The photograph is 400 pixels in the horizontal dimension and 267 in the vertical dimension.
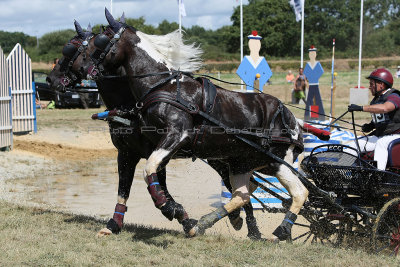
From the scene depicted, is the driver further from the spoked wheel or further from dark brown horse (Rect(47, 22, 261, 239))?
dark brown horse (Rect(47, 22, 261, 239))

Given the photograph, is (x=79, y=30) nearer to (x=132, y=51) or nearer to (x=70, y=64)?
(x=70, y=64)

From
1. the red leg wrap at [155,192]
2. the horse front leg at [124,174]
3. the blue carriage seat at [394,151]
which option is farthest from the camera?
the horse front leg at [124,174]

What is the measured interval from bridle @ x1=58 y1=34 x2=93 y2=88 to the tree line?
53.3 metres

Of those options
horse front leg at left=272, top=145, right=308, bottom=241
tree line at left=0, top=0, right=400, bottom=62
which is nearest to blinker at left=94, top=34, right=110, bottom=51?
horse front leg at left=272, top=145, right=308, bottom=241

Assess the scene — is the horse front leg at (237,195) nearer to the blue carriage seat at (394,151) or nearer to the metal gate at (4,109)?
the blue carriage seat at (394,151)

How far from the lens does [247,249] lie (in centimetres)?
561

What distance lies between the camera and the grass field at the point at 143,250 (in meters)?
5.09

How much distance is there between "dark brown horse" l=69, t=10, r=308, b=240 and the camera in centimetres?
572

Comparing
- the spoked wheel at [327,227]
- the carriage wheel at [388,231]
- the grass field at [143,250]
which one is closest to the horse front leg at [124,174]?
the grass field at [143,250]

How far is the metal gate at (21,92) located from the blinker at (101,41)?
382 inches

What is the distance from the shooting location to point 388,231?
19.6 ft

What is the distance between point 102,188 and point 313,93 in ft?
29.7

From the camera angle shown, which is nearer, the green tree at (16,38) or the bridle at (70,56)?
the bridle at (70,56)

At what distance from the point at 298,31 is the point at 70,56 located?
212 feet
